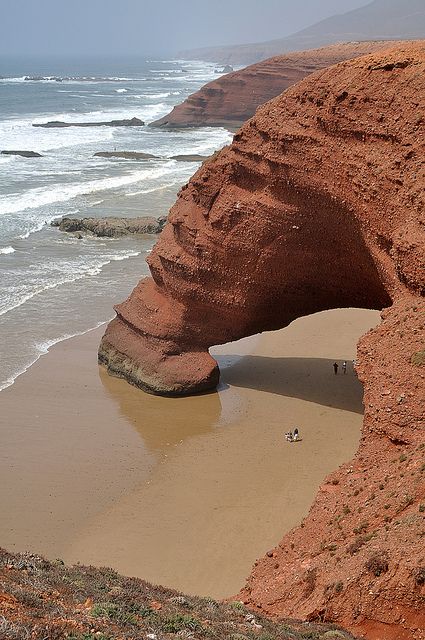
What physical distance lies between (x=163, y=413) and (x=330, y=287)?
16.7 ft

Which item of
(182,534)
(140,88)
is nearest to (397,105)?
(182,534)

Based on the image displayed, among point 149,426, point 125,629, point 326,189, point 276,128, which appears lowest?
point 149,426

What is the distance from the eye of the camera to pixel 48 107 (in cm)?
10419

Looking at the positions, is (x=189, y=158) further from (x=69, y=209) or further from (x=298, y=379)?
(x=298, y=379)

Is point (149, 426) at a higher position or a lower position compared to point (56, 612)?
lower

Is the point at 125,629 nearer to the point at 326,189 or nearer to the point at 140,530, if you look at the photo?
the point at 140,530

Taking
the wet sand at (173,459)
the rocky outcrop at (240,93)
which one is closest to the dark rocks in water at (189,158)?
the rocky outcrop at (240,93)

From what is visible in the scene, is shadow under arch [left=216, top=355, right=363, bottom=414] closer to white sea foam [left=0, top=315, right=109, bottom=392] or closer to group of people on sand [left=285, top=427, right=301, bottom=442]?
group of people on sand [left=285, top=427, right=301, bottom=442]

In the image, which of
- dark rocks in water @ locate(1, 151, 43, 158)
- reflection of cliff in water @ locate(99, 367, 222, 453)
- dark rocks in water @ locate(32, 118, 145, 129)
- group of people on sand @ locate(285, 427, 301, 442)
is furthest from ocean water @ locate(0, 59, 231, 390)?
group of people on sand @ locate(285, 427, 301, 442)

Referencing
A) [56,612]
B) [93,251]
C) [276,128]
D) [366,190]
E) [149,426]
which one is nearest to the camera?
[56,612]

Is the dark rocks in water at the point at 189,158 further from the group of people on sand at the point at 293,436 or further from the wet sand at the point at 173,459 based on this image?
the group of people on sand at the point at 293,436

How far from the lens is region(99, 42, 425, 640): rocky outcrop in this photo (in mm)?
10562

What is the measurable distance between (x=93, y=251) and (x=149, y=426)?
55.3 ft

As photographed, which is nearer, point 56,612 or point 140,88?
point 56,612
